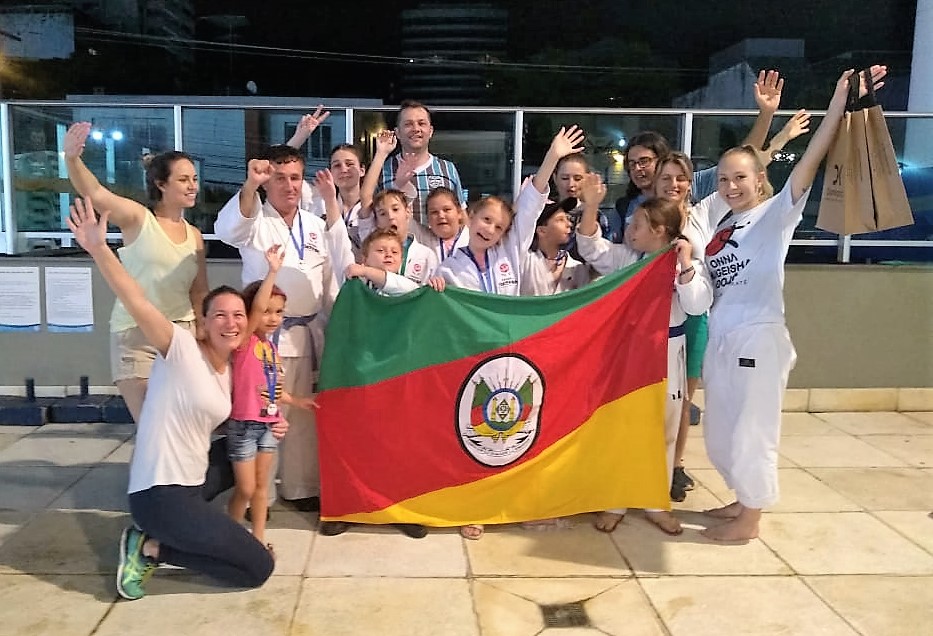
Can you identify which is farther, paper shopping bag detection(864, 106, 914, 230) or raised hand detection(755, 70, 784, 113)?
raised hand detection(755, 70, 784, 113)

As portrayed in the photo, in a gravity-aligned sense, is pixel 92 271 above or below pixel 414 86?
below

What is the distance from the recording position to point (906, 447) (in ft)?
18.7

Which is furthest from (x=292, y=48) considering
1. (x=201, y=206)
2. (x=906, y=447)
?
(x=906, y=447)

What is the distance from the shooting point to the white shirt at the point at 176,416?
10.6 feet

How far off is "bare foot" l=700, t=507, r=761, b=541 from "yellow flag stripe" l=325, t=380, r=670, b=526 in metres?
0.31

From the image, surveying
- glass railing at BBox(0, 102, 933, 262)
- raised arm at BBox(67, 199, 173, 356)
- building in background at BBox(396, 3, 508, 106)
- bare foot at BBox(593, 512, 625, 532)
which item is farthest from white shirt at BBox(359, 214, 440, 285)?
building in background at BBox(396, 3, 508, 106)

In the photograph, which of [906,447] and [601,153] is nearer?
[906,447]

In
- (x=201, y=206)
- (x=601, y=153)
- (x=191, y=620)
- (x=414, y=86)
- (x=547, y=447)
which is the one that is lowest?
(x=191, y=620)

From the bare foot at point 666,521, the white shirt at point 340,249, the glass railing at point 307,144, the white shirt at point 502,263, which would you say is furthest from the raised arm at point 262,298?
the glass railing at point 307,144

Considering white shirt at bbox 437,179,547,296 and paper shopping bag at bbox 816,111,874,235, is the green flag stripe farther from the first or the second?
paper shopping bag at bbox 816,111,874,235

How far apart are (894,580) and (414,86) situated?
477 inches

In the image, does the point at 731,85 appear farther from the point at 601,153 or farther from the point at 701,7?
the point at 601,153

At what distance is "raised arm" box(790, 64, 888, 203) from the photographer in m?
3.61

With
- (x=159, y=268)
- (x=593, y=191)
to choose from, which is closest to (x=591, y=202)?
(x=593, y=191)
